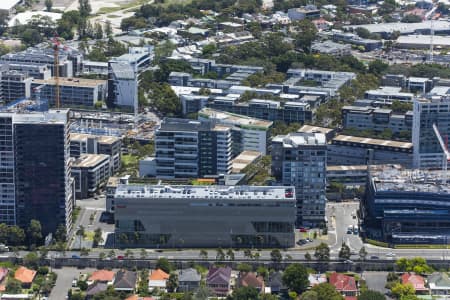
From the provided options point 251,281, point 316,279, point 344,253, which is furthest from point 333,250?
point 251,281

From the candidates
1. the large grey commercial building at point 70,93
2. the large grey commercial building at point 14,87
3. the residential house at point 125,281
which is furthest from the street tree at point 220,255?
the large grey commercial building at point 14,87

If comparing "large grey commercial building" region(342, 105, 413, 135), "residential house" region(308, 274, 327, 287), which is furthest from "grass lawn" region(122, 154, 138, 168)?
"residential house" region(308, 274, 327, 287)

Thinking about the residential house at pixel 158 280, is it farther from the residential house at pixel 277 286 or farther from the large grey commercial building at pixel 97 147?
the large grey commercial building at pixel 97 147

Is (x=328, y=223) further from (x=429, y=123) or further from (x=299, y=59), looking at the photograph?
(x=299, y=59)

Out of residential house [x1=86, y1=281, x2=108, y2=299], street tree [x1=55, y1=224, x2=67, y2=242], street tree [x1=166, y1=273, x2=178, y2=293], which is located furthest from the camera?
street tree [x1=55, y1=224, x2=67, y2=242]

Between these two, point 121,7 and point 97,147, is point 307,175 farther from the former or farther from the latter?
point 121,7

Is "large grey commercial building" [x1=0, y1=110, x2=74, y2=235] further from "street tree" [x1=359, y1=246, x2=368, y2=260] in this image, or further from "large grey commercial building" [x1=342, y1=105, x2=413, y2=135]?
"large grey commercial building" [x1=342, y1=105, x2=413, y2=135]
